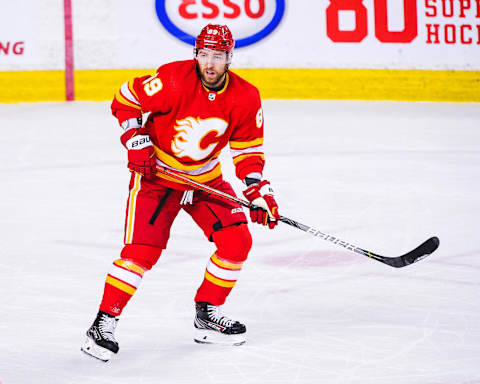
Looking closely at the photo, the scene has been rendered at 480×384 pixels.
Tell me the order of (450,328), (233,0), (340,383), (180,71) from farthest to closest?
(233,0) < (450,328) < (180,71) < (340,383)

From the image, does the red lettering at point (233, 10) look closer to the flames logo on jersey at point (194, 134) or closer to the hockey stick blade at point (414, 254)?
the hockey stick blade at point (414, 254)

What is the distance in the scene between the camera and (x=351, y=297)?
3.65 metres

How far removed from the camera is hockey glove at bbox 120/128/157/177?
9.94ft

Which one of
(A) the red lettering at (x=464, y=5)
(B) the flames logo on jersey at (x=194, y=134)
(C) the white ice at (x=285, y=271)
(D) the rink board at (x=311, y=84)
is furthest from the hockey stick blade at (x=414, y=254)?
(D) the rink board at (x=311, y=84)

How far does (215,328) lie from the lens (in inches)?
126

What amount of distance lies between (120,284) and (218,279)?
1.11 ft

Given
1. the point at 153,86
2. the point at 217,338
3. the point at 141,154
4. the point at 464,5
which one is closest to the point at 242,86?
the point at 153,86

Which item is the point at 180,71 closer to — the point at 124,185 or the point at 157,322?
the point at 157,322

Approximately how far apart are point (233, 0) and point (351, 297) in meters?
4.64

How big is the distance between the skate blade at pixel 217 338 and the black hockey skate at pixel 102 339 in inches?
12.0

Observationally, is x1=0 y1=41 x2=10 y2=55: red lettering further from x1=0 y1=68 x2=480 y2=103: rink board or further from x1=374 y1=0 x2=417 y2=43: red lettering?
x1=374 y1=0 x2=417 y2=43: red lettering

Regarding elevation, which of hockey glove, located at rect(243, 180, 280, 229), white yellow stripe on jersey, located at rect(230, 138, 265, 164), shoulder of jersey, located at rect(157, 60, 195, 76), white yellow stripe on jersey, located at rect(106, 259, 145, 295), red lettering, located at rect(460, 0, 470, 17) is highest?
red lettering, located at rect(460, 0, 470, 17)

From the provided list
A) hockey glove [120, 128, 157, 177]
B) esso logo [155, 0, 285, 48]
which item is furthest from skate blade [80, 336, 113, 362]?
esso logo [155, 0, 285, 48]

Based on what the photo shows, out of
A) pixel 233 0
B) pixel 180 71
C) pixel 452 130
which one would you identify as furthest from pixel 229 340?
pixel 233 0
